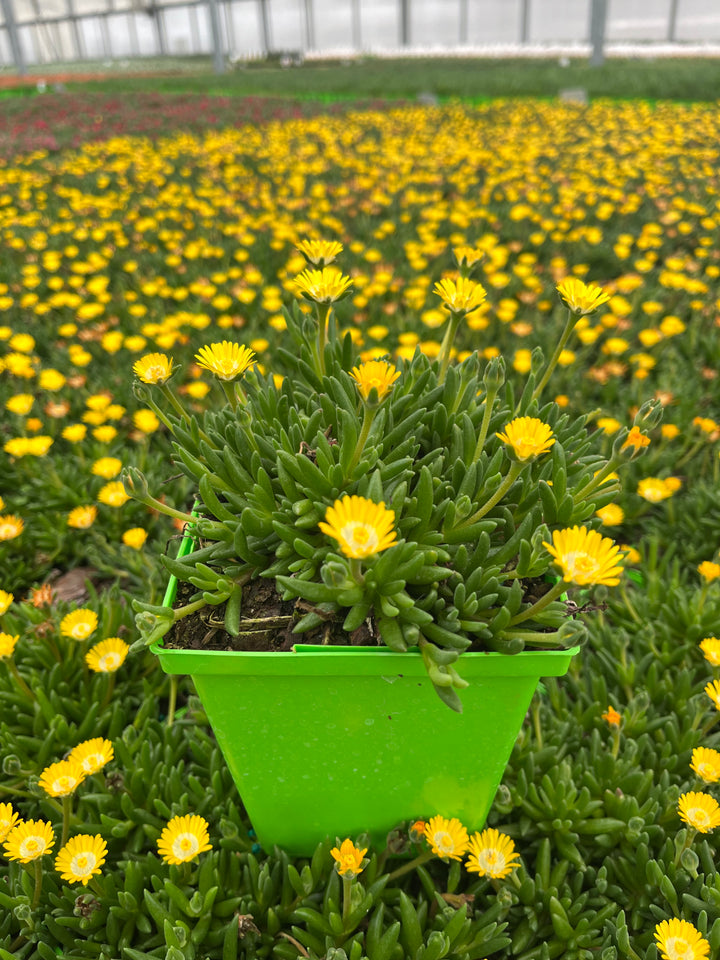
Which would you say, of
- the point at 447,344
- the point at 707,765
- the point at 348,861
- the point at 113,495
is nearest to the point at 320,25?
the point at 113,495

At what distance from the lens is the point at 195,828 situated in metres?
1.15

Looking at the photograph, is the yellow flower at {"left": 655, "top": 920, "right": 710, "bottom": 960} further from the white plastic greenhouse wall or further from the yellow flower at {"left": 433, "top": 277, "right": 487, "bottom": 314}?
the white plastic greenhouse wall

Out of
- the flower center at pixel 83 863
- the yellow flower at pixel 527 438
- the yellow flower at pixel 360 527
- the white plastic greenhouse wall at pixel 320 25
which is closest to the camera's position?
the yellow flower at pixel 360 527

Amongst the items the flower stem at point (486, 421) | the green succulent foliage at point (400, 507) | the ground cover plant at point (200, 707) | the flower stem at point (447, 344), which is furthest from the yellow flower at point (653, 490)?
the flower stem at point (486, 421)

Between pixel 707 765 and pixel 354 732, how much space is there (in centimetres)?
66

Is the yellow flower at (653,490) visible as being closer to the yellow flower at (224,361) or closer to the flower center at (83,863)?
the yellow flower at (224,361)

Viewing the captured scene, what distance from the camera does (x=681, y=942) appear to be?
3.32 feet

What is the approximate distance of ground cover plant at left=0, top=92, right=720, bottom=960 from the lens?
3.84ft

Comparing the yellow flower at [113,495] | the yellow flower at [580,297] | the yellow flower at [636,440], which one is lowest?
the yellow flower at [113,495]

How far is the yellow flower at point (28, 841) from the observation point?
1062 millimetres

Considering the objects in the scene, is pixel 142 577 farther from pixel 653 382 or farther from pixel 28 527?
pixel 653 382

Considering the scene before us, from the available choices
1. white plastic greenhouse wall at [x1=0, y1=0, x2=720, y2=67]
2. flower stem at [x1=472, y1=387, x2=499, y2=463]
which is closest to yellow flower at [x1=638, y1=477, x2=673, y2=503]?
flower stem at [x1=472, y1=387, x2=499, y2=463]

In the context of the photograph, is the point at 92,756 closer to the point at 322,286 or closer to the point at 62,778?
the point at 62,778

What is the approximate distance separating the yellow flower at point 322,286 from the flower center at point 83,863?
1.08m
